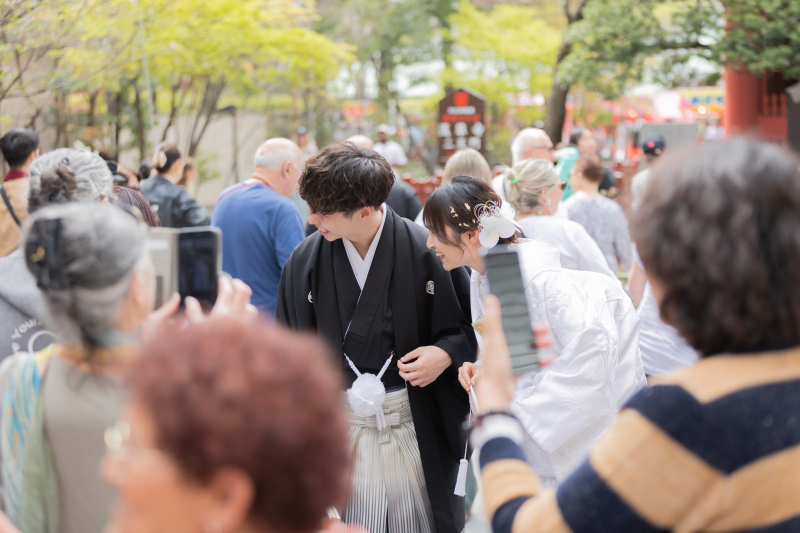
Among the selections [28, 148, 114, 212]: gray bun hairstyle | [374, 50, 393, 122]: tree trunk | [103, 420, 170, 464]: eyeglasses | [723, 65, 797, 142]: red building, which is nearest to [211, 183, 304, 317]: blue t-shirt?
[28, 148, 114, 212]: gray bun hairstyle

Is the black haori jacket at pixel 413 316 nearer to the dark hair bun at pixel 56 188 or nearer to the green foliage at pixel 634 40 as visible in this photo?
the dark hair bun at pixel 56 188

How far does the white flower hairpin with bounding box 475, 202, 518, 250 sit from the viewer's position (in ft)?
7.09

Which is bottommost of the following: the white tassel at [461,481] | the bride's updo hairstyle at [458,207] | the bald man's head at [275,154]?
the white tassel at [461,481]

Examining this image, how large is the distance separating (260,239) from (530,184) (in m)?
1.50

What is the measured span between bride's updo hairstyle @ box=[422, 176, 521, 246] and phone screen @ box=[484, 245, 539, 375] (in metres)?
0.85

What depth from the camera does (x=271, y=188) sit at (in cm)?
402

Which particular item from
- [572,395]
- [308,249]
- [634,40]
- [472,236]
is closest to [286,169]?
[308,249]

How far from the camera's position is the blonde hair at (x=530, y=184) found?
3.55m

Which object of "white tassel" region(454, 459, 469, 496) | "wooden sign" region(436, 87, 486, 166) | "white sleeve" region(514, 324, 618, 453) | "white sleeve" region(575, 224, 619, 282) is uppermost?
"wooden sign" region(436, 87, 486, 166)

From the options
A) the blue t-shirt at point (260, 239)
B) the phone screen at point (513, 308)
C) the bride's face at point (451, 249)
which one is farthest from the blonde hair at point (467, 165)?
the phone screen at point (513, 308)

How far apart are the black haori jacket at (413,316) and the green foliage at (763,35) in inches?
297

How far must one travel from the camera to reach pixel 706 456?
3.06 feet

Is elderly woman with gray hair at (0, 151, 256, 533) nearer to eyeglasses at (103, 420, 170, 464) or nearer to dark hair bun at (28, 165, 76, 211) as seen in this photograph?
eyeglasses at (103, 420, 170, 464)

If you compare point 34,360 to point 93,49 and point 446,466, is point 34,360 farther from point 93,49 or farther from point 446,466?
point 93,49
